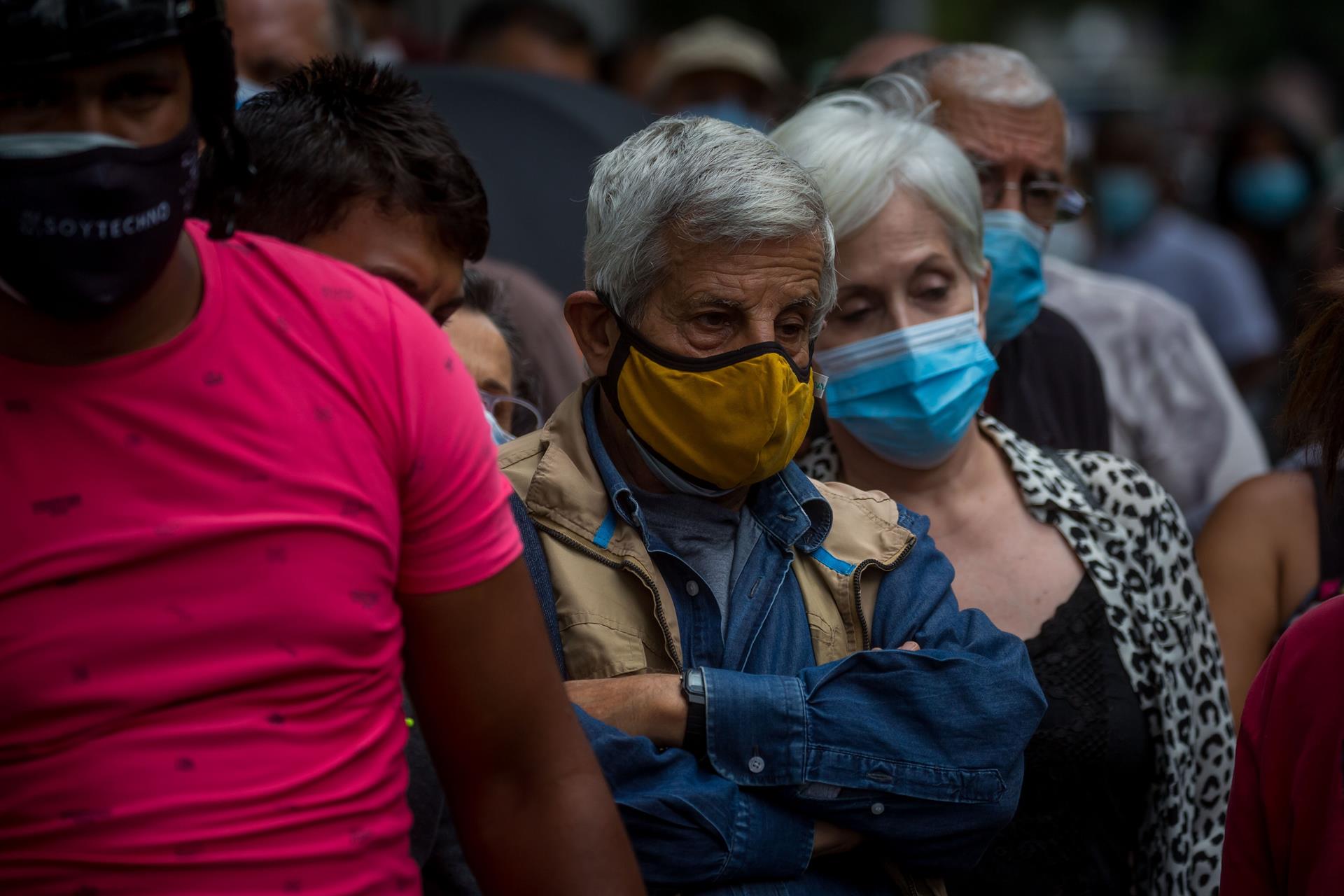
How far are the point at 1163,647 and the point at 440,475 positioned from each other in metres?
1.93

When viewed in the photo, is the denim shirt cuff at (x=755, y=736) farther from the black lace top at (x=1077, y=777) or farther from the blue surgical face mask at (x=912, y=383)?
the blue surgical face mask at (x=912, y=383)

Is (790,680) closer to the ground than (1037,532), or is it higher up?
higher up

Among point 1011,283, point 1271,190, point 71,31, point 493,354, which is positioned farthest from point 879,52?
point 1271,190

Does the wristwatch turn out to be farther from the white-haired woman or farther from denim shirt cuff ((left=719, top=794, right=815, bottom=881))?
the white-haired woman

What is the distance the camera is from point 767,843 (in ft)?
7.86

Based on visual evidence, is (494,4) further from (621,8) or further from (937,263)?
(621,8)

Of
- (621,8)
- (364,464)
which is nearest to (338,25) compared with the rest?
(364,464)

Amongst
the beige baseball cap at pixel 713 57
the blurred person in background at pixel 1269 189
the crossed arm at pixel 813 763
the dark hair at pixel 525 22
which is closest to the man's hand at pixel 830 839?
the crossed arm at pixel 813 763

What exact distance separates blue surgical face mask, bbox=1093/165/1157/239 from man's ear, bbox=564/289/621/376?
24.5 feet

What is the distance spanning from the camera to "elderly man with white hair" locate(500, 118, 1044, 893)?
7.95ft

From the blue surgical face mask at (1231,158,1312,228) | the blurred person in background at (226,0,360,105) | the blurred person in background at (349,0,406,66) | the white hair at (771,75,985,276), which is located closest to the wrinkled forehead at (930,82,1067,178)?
the white hair at (771,75,985,276)

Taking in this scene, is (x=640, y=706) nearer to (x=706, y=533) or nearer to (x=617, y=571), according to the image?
(x=617, y=571)

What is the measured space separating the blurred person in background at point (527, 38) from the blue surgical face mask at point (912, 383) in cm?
518

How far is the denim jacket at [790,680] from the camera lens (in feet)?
7.84
